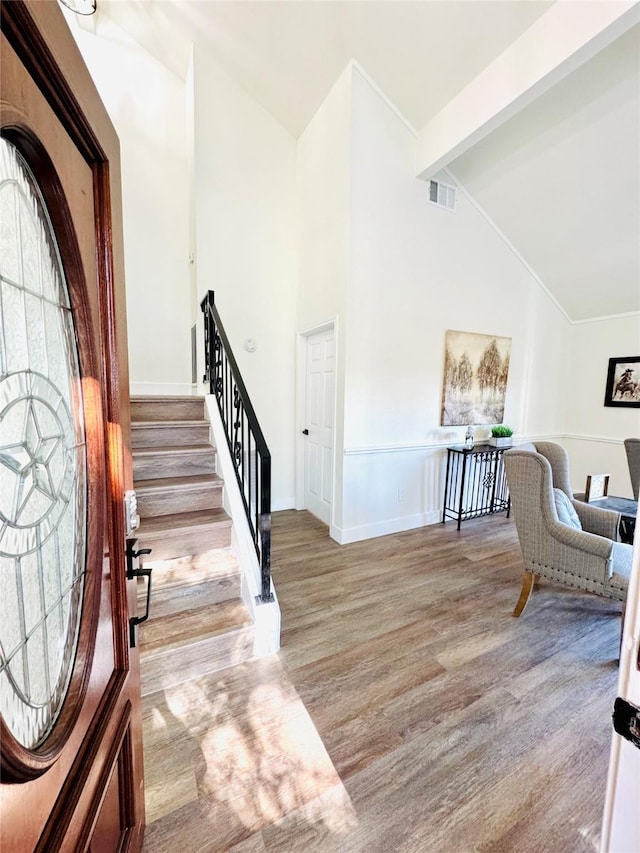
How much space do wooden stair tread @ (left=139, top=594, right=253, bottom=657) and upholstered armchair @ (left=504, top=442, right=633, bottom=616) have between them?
5.96 ft

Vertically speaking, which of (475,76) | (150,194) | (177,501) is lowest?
(177,501)

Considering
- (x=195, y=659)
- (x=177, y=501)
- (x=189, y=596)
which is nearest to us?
(x=195, y=659)

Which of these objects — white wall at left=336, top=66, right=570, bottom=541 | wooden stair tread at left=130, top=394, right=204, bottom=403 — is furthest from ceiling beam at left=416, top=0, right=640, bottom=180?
wooden stair tread at left=130, top=394, right=204, bottom=403

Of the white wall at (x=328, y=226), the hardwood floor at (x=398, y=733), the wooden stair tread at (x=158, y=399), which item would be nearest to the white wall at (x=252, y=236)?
the white wall at (x=328, y=226)

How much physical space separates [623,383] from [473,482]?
2615mm

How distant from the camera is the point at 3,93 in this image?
46 cm

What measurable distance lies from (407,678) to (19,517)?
2019 millimetres

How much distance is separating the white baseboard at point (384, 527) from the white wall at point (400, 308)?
0.4 inches

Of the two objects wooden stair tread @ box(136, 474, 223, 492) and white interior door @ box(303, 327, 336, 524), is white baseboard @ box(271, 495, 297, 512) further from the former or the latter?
wooden stair tread @ box(136, 474, 223, 492)

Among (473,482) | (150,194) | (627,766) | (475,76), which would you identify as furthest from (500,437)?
(150,194)

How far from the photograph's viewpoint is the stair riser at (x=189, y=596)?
1.93 m

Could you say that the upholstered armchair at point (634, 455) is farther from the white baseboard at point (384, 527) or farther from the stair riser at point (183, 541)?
the stair riser at point (183, 541)

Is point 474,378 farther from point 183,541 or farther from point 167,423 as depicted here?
point 183,541

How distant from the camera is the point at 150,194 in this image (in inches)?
159
